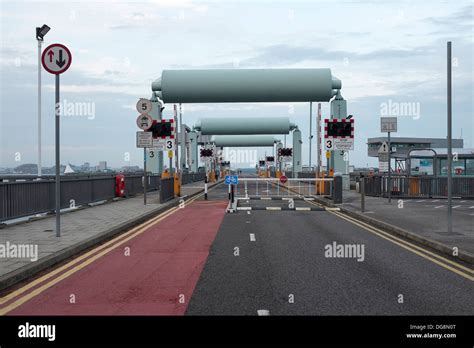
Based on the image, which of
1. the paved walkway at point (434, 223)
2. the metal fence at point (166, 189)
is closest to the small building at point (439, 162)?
the paved walkway at point (434, 223)

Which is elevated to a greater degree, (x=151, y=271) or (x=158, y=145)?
(x=158, y=145)

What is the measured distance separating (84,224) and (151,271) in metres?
6.80

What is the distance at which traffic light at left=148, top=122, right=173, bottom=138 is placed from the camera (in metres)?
27.1

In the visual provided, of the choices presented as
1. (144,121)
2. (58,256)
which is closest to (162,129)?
(144,121)

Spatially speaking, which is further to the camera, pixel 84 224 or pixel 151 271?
pixel 84 224

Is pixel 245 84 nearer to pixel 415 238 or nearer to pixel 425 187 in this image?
pixel 425 187

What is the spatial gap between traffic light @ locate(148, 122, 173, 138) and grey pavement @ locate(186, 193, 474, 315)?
576 inches

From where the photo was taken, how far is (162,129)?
1072 inches

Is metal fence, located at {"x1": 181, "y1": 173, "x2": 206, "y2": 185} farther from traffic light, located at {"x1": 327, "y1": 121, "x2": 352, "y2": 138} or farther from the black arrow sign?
the black arrow sign

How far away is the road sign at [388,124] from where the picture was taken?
78.1 feet

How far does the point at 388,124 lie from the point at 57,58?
15457 millimetres
